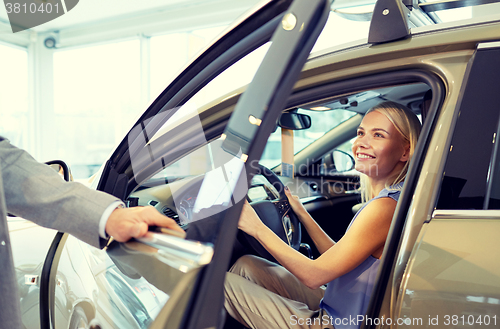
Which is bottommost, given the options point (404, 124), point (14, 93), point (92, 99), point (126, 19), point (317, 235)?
point (317, 235)

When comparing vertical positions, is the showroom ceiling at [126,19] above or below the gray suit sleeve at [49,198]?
above

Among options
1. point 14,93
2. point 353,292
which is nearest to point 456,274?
point 353,292

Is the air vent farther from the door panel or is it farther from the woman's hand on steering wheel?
the door panel

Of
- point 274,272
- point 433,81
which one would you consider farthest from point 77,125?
point 433,81

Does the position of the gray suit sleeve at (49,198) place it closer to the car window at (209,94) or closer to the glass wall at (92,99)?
the car window at (209,94)

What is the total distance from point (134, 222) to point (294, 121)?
1391 millimetres

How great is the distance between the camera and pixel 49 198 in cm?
73

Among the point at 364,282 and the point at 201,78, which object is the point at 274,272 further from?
the point at 201,78

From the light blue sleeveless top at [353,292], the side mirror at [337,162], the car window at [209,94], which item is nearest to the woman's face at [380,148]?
the light blue sleeveless top at [353,292]

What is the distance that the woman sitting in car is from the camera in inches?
43.6

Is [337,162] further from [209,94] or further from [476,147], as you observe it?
[476,147]

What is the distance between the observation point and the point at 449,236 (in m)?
0.81

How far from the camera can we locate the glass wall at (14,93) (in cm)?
852

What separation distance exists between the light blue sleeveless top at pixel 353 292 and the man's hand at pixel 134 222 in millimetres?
694
